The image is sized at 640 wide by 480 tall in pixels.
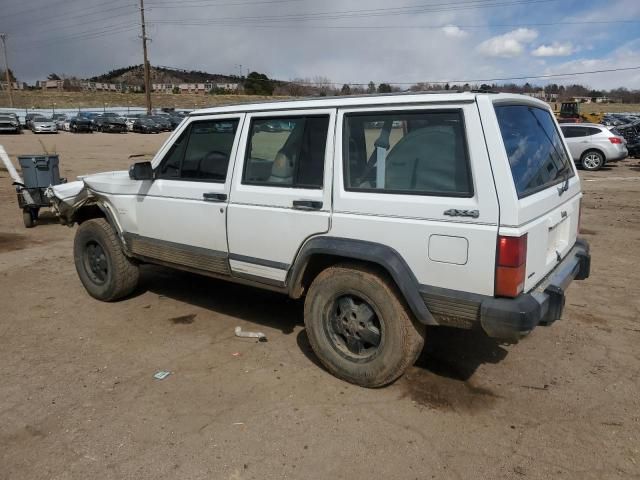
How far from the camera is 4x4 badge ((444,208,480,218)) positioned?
289 cm

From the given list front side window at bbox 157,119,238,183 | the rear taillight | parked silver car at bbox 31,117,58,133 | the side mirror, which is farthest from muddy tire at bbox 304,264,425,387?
parked silver car at bbox 31,117,58,133

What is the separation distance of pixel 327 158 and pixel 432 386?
1786 mm

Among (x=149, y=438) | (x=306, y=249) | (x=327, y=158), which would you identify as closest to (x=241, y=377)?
(x=149, y=438)

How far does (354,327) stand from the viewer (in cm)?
355

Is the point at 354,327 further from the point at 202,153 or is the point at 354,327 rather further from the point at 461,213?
the point at 202,153

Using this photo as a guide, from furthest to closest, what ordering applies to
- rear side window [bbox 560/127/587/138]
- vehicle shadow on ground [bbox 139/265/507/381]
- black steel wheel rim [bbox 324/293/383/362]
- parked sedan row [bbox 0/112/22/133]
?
parked sedan row [bbox 0/112/22/133], rear side window [bbox 560/127/587/138], vehicle shadow on ground [bbox 139/265/507/381], black steel wheel rim [bbox 324/293/383/362]

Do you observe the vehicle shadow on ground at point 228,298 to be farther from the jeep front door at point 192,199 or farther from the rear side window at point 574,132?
the rear side window at point 574,132

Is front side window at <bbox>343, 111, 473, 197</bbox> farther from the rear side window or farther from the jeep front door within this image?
the rear side window

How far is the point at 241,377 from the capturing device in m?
3.75

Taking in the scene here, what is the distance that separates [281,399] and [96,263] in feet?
9.83

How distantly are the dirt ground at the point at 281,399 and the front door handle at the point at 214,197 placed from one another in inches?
48.6

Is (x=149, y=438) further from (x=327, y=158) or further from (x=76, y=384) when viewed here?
(x=327, y=158)

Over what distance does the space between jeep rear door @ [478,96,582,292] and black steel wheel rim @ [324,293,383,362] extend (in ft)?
3.35

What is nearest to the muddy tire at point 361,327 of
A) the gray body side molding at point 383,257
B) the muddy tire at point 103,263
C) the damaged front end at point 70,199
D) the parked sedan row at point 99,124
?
the gray body side molding at point 383,257
